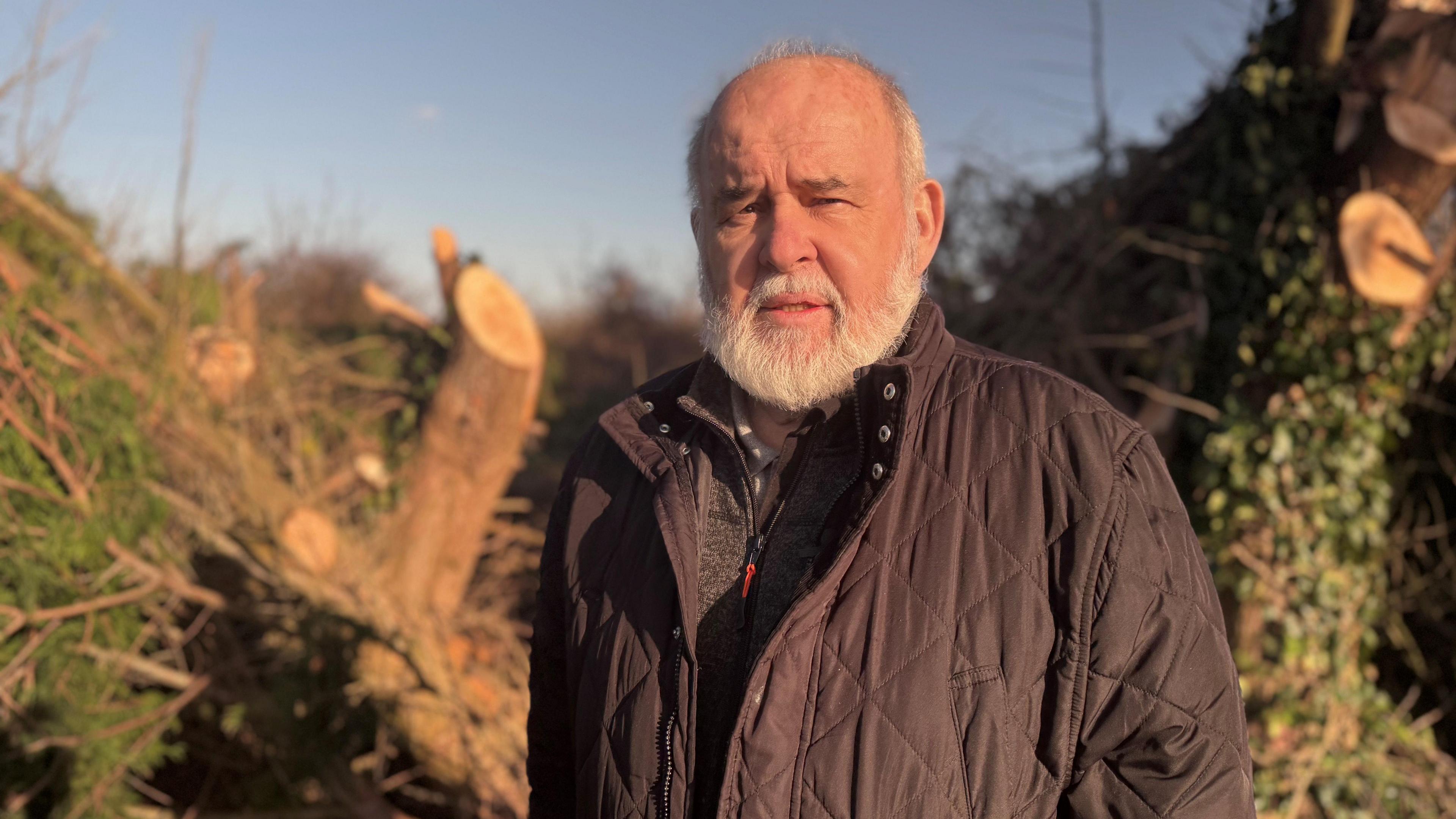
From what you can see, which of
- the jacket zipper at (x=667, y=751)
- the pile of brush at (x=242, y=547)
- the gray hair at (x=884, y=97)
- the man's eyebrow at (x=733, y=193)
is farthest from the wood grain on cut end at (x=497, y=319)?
the jacket zipper at (x=667, y=751)

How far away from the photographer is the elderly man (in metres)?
1.38

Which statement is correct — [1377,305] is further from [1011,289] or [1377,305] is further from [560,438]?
[560,438]

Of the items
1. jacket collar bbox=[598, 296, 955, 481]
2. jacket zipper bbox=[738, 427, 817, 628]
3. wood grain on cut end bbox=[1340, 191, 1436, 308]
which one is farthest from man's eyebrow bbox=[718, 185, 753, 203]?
wood grain on cut end bbox=[1340, 191, 1436, 308]

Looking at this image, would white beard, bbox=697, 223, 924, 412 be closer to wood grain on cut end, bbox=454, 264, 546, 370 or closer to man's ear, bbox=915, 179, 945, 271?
man's ear, bbox=915, 179, 945, 271

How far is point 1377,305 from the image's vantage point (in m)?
4.24

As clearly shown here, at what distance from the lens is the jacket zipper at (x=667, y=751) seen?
152 cm

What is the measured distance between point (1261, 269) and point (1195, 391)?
67 cm

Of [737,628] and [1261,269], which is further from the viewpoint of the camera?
[1261,269]

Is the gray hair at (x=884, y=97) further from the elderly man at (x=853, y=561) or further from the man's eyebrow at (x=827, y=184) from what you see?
the man's eyebrow at (x=827, y=184)

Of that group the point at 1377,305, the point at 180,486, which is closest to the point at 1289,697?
the point at 1377,305

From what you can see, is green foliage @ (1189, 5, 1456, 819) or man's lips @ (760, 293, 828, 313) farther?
green foliage @ (1189, 5, 1456, 819)

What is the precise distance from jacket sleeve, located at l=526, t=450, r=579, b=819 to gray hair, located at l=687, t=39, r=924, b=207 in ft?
2.75

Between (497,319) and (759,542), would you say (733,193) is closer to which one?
(759,542)

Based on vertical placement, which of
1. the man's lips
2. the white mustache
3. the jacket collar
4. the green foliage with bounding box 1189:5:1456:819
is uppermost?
the white mustache
